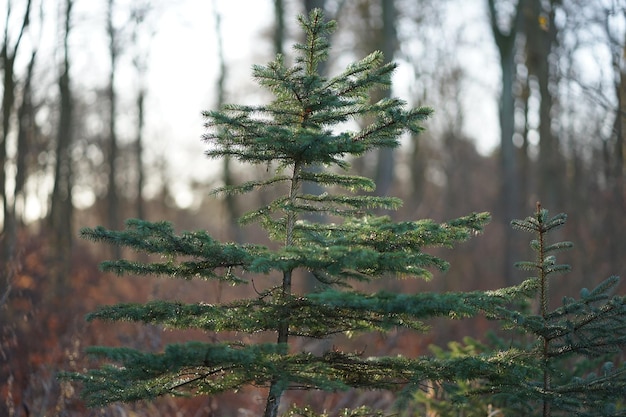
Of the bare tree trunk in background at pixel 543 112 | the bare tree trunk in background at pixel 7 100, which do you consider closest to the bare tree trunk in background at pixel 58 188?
the bare tree trunk in background at pixel 7 100

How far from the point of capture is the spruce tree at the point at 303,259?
371 centimetres

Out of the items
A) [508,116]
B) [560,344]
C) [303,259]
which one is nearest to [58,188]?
[508,116]

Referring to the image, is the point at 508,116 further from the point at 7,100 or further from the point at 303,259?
the point at 303,259

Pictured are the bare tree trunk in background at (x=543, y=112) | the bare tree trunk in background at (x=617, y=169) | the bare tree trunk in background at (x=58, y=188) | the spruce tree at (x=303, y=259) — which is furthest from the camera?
the bare tree trunk in background at (x=543, y=112)

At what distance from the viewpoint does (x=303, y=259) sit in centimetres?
379

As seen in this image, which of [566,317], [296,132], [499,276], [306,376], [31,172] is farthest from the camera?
[31,172]

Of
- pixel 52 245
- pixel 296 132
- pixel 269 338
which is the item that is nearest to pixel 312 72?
pixel 296 132

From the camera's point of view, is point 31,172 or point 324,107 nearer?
point 324,107

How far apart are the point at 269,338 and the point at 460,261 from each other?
8.76 meters

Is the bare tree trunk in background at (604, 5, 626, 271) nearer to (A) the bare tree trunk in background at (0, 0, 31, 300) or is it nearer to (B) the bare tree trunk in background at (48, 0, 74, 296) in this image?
(A) the bare tree trunk in background at (0, 0, 31, 300)

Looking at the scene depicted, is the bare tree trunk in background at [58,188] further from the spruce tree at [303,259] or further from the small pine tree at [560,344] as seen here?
the small pine tree at [560,344]

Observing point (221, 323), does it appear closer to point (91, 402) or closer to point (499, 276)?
point (91, 402)

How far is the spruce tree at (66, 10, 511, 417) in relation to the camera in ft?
12.2

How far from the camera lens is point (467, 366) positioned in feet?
13.0
